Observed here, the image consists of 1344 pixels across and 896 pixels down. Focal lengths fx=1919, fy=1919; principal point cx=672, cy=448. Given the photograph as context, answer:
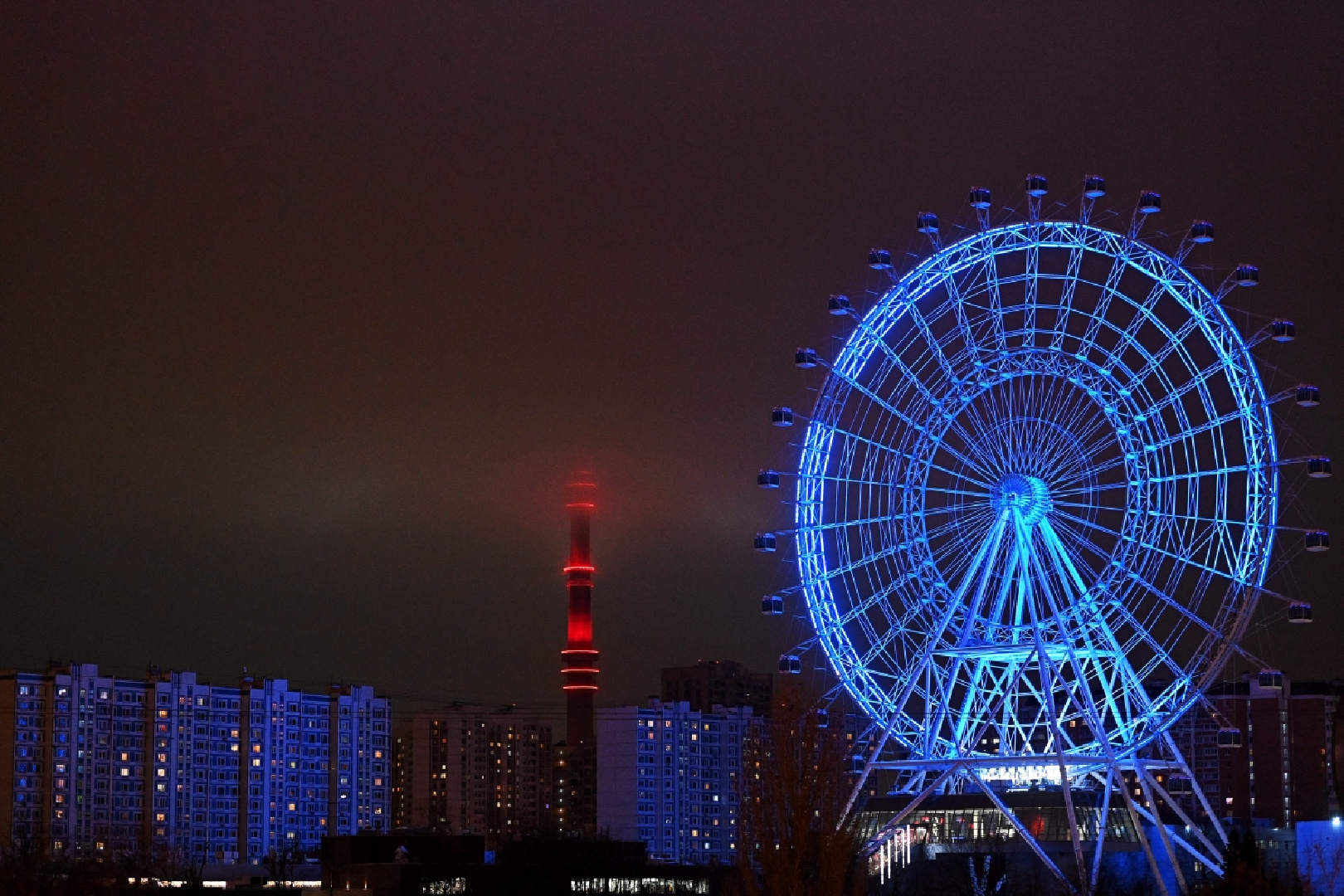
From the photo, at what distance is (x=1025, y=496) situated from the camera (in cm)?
4938

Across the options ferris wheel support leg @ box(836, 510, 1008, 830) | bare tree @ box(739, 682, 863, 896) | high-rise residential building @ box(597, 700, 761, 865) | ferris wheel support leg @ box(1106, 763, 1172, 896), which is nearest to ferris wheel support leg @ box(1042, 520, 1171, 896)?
ferris wheel support leg @ box(1106, 763, 1172, 896)

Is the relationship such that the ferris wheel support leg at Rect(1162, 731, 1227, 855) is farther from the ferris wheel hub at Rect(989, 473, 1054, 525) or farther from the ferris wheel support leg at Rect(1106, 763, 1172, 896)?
the ferris wheel hub at Rect(989, 473, 1054, 525)

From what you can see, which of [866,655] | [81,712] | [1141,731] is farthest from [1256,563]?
[81,712]

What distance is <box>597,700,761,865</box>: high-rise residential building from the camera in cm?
14838

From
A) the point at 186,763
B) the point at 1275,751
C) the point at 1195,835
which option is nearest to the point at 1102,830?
the point at 1195,835

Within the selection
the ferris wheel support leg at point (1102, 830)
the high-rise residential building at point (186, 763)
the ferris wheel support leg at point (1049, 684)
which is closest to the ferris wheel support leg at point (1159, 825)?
the ferris wheel support leg at point (1102, 830)

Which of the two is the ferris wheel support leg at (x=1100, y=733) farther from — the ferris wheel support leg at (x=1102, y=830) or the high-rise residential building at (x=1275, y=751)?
the high-rise residential building at (x=1275, y=751)

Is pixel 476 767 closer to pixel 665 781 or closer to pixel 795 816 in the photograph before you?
pixel 665 781

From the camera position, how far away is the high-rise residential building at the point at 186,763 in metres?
129

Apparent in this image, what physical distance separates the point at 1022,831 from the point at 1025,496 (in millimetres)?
9074

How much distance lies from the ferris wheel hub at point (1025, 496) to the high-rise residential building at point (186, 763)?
8332cm

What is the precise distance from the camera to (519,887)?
8500cm

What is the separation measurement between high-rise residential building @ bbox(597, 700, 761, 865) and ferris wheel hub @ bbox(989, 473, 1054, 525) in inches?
3958

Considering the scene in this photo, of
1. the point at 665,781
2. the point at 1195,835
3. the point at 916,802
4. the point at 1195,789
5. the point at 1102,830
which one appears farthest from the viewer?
the point at 665,781
